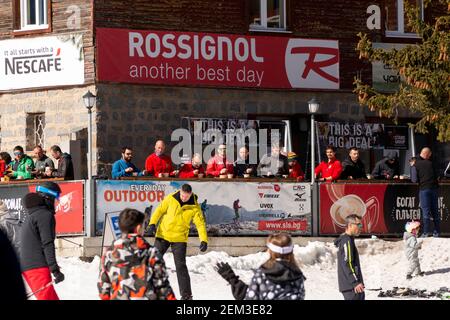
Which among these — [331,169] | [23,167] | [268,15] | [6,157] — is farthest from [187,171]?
[268,15]

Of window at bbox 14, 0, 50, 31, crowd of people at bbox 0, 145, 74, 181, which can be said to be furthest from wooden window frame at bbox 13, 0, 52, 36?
crowd of people at bbox 0, 145, 74, 181

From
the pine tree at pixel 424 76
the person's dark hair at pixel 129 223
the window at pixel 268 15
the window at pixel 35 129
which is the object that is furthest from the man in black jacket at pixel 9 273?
Answer: the window at pixel 268 15

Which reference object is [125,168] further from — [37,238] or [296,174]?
[37,238]

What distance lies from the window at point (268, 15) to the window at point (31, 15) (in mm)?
4639

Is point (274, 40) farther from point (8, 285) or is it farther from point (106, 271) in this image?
point (8, 285)

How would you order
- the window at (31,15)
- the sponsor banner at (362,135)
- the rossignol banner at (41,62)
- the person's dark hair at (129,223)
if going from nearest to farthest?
the person's dark hair at (129,223), the rossignol banner at (41,62), the window at (31,15), the sponsor banner at (362,135)

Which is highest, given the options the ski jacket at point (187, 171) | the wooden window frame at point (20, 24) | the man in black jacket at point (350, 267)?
the wooden window frame at point (20, 24)

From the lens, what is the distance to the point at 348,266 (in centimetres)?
1390

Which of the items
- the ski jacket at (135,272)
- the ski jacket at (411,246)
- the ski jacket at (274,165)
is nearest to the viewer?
the ski jacket at (135,272)

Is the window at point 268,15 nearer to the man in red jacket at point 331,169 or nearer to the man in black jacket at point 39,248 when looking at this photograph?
the man in red jacket at point 331,169

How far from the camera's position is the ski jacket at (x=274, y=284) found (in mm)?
10539

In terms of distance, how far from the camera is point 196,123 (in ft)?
90.1

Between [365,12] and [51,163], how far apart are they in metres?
8.92

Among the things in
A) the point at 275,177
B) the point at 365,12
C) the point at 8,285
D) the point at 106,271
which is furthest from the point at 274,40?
the point at 8,285
